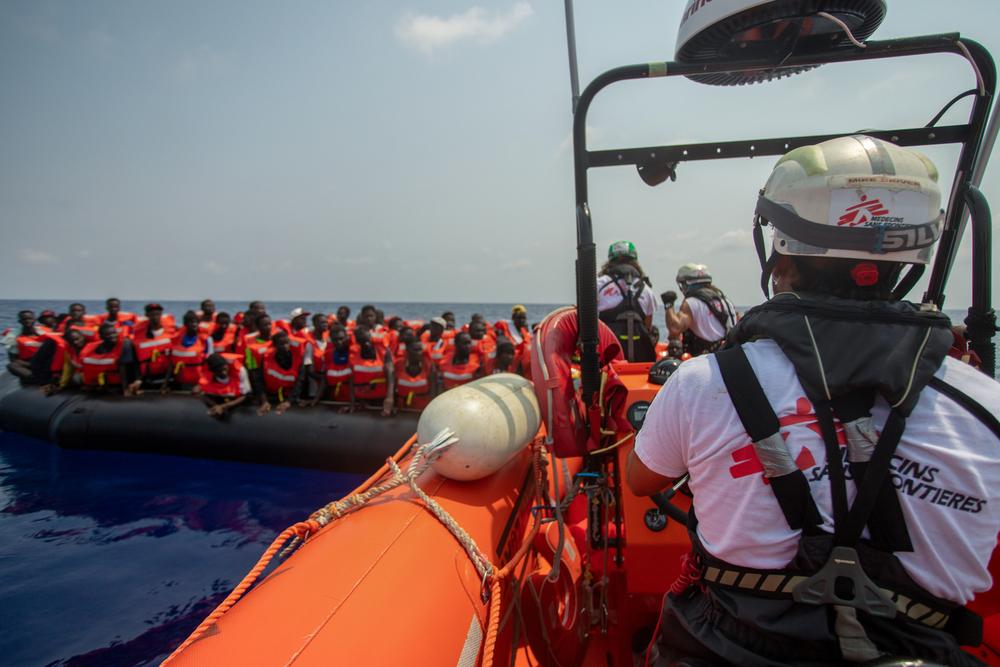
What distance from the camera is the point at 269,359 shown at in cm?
671

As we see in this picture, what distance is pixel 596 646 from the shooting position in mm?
2000

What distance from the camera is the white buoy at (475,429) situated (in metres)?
2.06

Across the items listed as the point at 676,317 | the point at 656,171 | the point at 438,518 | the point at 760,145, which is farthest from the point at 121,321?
the point at 760,145

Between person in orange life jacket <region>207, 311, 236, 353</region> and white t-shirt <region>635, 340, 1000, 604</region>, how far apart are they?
27.6 feet

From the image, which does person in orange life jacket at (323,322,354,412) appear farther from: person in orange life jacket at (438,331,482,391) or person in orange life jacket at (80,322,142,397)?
person in orange life jacket at (80,322,142,397)

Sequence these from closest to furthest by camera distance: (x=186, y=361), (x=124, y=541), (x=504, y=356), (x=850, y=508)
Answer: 1. (x=850, y=508)
2. (x=124, y=541)
3. (x=504, y=356)
4. (x=186, y=361)

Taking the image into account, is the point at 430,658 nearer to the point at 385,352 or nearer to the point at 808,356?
the point at 808,356

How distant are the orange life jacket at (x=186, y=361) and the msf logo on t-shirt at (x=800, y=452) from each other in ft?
25.5

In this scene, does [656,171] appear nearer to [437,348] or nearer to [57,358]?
[437,348]

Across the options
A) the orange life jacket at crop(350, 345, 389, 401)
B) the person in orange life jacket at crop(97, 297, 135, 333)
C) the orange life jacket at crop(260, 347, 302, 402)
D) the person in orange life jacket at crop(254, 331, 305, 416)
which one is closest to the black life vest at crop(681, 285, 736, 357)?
the orange life jacket at crop(350, 345, 389, 401)

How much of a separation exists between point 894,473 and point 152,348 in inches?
337

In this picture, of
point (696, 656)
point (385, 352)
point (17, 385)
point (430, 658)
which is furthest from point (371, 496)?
point (17, 385)

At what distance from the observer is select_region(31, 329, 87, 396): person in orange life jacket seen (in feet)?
24.6

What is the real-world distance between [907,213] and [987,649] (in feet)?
4.09
